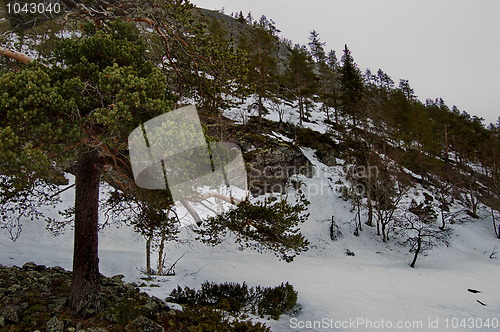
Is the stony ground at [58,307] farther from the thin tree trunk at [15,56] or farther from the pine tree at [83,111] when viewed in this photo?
the thin tree trunk at [15,56]

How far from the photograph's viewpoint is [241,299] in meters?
8.03

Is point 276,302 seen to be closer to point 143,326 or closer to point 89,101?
point 143,326

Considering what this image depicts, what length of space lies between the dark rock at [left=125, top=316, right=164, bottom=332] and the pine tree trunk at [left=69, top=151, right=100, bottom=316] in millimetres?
847

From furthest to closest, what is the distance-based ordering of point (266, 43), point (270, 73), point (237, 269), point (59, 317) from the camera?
point (266, 43), point (270, 73), point (237, 269), point (59, 317)

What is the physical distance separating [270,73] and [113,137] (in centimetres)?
2263

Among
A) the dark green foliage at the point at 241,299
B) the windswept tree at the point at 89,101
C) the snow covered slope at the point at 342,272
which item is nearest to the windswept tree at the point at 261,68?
the snow covered slope at the point at 342,272

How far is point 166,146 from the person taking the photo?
12.4 feet

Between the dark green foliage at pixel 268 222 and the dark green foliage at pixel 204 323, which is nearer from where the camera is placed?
the dark green foliage at pixel 204 323

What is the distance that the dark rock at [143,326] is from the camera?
4.77m

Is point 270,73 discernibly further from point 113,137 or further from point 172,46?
point 113,137

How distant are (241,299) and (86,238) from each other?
4838 mm

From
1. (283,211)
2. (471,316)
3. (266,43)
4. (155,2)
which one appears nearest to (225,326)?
(283,211)

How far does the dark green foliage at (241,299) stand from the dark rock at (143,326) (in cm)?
211

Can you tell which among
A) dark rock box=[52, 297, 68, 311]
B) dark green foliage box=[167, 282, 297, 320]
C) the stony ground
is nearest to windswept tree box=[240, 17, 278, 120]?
dark green foliage box=[167, 282, 297, 320]
